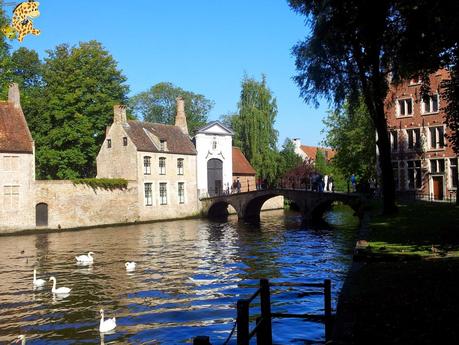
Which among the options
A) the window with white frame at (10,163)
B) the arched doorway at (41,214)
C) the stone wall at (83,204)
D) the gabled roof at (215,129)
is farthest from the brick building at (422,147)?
the window with white frame at (10,163)

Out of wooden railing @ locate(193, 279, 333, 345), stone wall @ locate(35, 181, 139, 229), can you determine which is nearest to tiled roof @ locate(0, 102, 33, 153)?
stone wall @ locate(35, 181, 139, 229)

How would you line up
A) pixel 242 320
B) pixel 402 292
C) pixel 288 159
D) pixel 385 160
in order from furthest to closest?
pixel 288 159, pixel 385 160, pixel 402 292, pixel 242 320

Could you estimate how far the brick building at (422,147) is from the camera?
37.3m

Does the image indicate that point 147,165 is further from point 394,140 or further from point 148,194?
point 394,140

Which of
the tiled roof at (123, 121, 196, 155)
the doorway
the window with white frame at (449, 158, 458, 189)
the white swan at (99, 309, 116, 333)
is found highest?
the tiled roof at (123, 121, 196, 155)

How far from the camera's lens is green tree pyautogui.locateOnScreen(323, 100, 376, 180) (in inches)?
1763

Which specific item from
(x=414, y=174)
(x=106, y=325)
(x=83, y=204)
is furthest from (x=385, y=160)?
(x=83, y=204)

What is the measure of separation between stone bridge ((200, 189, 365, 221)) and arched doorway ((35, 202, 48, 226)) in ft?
51.4

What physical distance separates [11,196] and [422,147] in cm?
3062

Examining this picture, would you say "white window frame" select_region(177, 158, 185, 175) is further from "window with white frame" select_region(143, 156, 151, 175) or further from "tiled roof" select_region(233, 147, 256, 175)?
"tiled roof" select_region(233, 147, 256, 175)

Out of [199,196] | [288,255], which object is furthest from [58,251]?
[199,196]

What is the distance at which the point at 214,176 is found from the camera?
51000 millimetres

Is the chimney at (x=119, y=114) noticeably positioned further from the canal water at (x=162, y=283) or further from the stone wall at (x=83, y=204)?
the canal water at (x=162, y=283)

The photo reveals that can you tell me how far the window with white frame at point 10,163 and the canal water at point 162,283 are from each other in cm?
710
